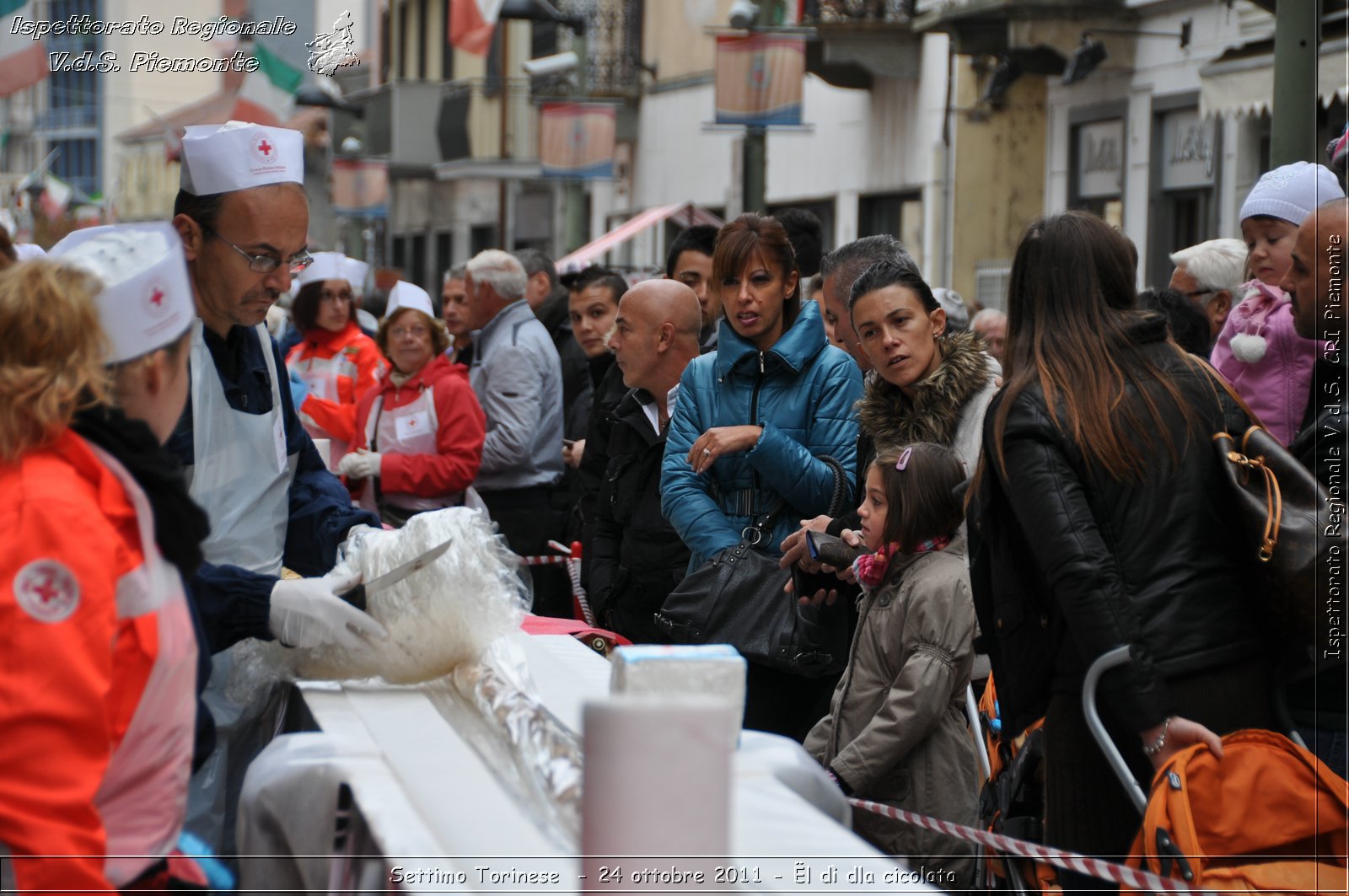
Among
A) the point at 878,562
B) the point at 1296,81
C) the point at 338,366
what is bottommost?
the point at 878,562

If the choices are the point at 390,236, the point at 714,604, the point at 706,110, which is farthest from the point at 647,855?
the point at 390,236

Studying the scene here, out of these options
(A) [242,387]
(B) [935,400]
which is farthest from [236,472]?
(B) [935,400]

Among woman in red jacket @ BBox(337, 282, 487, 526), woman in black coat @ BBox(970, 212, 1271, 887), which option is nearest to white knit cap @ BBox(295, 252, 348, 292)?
woman in red jacket @ BBox(337, 282, 487, 526)

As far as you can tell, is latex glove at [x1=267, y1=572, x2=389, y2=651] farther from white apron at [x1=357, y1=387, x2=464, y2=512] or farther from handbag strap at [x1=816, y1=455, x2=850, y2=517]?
white apron at [x1=357, y1=387, x2=464, y2=512]

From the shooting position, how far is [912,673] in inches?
157

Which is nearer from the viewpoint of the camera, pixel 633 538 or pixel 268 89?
pixel 633 538

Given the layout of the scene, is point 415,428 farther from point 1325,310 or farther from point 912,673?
point 1325,310

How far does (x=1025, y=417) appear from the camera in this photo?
3332mm

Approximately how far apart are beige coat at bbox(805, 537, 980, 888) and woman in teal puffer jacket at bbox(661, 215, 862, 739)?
462mm

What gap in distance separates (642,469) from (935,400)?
1156 mm

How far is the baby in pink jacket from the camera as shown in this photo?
4.57 m

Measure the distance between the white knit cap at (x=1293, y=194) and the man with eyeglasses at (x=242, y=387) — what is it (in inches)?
110

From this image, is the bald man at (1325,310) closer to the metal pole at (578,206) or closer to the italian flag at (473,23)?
the italian flag at (473,23)

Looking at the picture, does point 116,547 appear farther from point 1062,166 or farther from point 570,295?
point 1062,166
